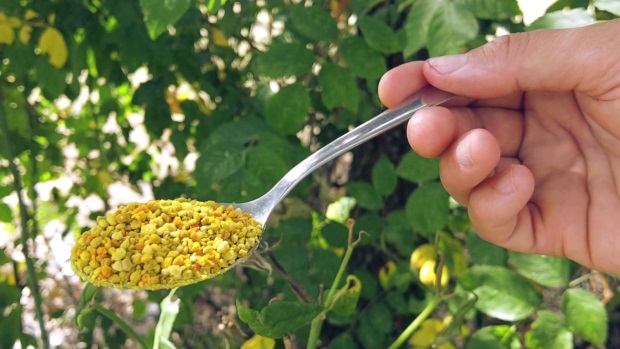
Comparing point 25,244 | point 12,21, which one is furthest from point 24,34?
point 25,244

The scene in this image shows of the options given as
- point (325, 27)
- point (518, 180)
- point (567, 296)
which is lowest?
point (567, 296)

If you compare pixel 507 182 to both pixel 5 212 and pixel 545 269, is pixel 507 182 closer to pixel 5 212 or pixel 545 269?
pixel 545 269

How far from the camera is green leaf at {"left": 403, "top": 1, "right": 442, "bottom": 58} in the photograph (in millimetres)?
743

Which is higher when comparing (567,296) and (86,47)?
(86,47)

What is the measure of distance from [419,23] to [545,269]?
0.31m

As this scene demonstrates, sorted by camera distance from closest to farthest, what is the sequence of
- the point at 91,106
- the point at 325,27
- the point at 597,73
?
the point at 597,73 → the point at 325,27 → the point at 91,106

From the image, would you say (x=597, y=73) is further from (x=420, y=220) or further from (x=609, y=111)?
(x=420, y=220)

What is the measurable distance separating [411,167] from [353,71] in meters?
0.14

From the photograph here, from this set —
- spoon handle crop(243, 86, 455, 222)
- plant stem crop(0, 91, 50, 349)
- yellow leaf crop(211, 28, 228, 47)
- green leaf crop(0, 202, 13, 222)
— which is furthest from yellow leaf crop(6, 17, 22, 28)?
spoon handle crop(243, 86, 455, 222)

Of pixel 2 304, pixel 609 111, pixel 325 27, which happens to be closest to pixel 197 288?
pixel 2 304

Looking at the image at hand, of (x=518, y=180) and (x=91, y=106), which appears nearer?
(x=518, y=180)

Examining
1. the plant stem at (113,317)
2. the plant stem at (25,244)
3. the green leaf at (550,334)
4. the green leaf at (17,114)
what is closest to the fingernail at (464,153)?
the green leaf at (550,334)

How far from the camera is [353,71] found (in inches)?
33.0

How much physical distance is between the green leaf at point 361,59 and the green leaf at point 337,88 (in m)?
0.02
